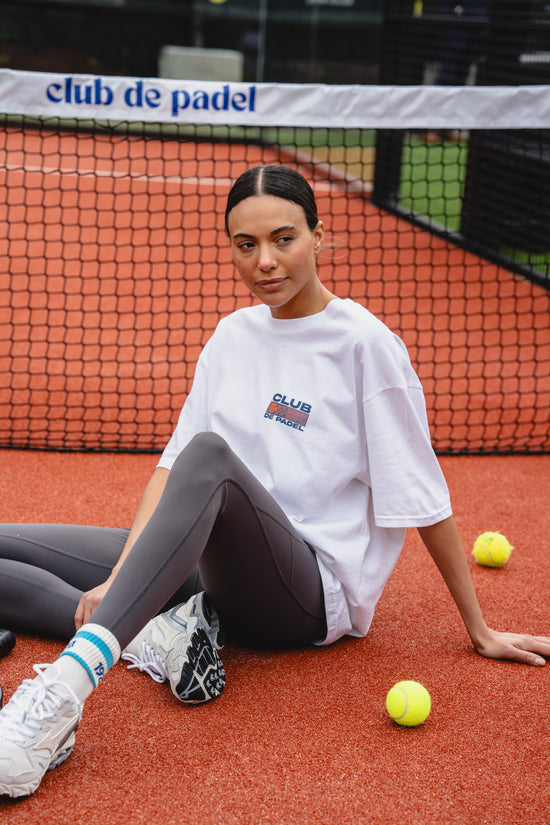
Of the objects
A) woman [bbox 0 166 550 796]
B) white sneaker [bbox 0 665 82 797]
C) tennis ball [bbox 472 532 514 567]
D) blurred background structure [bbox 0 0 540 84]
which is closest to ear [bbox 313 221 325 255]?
woman [bbox 0 166 550 796]

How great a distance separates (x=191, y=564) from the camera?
186 centimetres

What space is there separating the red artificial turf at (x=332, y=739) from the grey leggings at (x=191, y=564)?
4.9 inches

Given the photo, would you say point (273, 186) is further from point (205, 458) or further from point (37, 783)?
point (37, 783)

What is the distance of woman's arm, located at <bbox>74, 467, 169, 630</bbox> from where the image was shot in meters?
2.06

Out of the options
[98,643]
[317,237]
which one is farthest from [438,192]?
[98,643]

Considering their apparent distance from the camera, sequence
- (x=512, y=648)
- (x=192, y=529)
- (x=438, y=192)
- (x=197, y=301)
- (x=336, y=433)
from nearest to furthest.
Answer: (x=192, y=529)
(x=336, y=433)
(x=512, y=648)
(x=197, y=301)
(x=438, y=192)

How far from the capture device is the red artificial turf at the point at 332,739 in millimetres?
1805

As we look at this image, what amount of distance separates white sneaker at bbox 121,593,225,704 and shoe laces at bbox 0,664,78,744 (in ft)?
1.06

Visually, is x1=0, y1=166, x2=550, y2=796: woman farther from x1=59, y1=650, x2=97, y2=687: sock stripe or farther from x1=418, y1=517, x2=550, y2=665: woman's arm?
x1=59, y1=650, x2=97, y2=687: sock stripe

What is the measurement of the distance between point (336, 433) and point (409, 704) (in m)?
0.62

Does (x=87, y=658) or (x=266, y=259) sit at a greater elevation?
(x=266, y=259)

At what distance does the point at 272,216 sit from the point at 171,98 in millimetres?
1870

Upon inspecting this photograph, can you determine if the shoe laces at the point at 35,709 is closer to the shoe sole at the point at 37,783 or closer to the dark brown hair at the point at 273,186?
the shoe sole at the point at 37,783

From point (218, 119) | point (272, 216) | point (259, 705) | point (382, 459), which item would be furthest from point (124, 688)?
point (218, 119)
